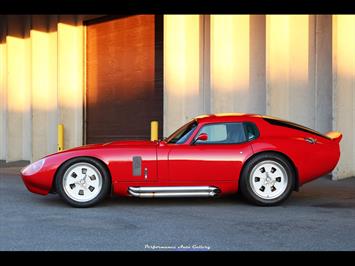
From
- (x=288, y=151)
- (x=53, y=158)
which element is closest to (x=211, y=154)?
(x=288, y=151)

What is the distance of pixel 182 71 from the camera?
1303cm

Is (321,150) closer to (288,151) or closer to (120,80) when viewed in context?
(288,151)

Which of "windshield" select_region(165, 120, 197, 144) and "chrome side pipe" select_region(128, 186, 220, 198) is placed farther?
"windshield" select_region(165, 120, 197, 144)

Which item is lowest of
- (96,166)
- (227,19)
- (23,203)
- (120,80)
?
(23,203)

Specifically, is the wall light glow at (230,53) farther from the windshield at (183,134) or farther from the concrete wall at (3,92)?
the concrete wall at (3,92)

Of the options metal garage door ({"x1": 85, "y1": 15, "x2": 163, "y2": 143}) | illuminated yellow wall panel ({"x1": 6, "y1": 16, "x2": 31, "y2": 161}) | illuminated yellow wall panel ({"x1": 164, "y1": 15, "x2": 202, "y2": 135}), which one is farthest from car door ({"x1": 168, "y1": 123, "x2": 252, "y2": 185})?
illuminated yellow wall panel ({"x1": 6, "y1": 16, "x2": 31, "y2": 161})

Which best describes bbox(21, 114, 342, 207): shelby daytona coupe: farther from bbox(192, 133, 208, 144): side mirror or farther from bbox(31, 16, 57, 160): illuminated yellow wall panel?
bbox(31, 16, 57, 160): illuminated yellow wall panel

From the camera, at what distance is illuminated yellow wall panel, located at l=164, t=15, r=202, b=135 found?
13.0 meters

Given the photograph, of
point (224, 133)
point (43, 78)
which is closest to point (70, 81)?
point (43, 78)

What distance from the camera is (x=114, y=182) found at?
7219 millimetres

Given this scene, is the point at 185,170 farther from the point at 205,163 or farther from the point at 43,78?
the point at 43,78

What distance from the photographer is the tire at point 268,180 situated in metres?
7.17

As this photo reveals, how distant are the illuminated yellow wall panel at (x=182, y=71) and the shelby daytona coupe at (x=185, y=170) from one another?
18.7 feet
